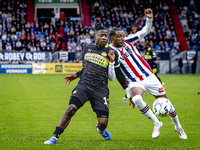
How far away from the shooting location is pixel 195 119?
764 centimetres

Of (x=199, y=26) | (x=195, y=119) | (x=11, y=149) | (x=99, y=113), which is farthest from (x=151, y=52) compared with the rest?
(x=199, y=26)

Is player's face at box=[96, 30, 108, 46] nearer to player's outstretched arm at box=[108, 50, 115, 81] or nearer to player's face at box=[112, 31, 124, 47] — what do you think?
player's outstretched arm at box=[108, 50, 115, 81]

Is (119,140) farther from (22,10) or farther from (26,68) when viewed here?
(22,10)

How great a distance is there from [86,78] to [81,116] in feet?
9.30

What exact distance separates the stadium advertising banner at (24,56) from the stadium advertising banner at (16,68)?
61 cm

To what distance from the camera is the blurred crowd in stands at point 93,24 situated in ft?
94.6

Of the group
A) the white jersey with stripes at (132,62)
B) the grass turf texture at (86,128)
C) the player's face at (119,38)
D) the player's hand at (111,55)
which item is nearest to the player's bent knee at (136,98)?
the white jersey with stripes at (132,62)

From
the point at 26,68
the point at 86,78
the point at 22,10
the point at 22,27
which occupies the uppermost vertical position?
the point at 22,10

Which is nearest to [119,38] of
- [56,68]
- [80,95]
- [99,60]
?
[99,60]

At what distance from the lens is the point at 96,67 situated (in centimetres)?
534

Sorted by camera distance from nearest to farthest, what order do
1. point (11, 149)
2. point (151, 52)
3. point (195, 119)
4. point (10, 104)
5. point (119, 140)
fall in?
point (11, 149) → point (119, 140) → point (195, 119) → point (10, 104) → point (151, 52)

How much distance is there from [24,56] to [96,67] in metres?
23.2

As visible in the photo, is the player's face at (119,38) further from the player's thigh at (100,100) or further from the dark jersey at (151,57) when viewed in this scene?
the dark jersey at (151,57)

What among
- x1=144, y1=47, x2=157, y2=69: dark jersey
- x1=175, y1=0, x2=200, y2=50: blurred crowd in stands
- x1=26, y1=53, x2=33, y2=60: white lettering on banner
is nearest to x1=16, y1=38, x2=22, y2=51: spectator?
x1=26, y1=53, x2=33, y2=60: white lettering on banner
